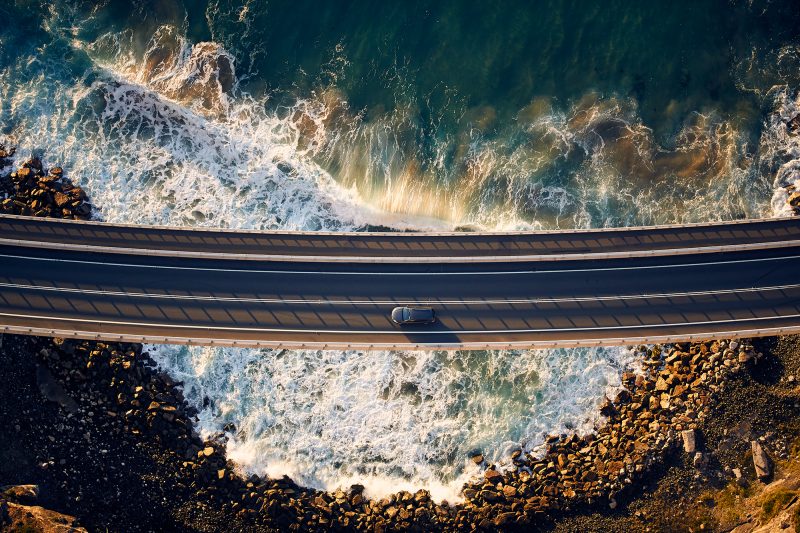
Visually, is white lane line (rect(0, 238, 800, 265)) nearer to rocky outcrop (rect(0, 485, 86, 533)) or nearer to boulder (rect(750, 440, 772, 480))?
boulder (rect(750, 440, 772, 480))

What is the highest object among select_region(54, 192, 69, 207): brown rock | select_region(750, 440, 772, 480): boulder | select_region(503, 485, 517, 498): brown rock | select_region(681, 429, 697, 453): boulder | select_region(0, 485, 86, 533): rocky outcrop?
select_region(54, 192, 69, 207): brown rock

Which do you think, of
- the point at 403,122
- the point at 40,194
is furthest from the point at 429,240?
the point at 40,194

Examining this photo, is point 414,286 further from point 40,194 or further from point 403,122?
point 40,194

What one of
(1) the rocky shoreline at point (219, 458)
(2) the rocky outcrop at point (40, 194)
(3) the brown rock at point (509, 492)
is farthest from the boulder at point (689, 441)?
(2) the rocky outcrop at point (40, 194)

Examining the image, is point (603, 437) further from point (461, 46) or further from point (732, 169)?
point (461, 46)

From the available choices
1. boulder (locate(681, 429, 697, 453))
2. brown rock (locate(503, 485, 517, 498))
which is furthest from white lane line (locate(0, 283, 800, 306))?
brown rock (locate(503, 485, 517, 498))

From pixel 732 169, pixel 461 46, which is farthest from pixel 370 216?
pixel 732 169
